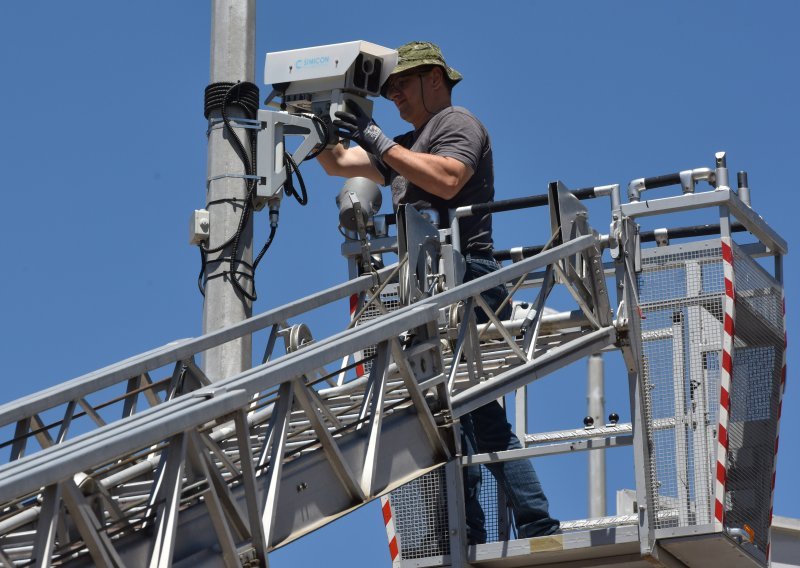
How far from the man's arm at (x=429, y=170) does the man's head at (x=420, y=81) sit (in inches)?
37.2

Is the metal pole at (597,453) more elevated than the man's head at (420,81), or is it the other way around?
the man's head at (420,81)

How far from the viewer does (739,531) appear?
9.28m

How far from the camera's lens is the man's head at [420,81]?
413 inches

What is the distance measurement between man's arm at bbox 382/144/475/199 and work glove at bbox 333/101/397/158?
9 cm

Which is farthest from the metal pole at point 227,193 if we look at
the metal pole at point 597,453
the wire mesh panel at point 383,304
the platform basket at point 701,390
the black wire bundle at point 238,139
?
the metal pole at point 597,453

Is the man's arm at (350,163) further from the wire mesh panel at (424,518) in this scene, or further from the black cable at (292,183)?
the wire mesh panel at (424,518)

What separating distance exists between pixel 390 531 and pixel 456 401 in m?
1.82

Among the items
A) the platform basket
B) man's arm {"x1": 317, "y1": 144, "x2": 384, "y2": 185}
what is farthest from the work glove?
the platform basket

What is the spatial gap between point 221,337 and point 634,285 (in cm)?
247

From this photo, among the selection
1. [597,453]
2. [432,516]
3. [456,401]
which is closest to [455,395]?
[456,401]

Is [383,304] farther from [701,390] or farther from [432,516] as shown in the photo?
[701,390]

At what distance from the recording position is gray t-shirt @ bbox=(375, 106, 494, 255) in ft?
32.4

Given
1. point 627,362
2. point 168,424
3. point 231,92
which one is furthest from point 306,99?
point 168,424

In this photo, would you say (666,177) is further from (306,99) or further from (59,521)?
(59,521)
